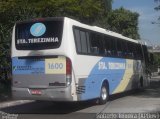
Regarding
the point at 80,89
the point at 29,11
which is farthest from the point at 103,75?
the point at 29,11

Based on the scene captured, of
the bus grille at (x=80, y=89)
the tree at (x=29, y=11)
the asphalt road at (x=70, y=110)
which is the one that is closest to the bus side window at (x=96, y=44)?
the bus grille at (x=80, y=89)

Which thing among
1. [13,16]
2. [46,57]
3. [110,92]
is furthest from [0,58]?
[46,57]

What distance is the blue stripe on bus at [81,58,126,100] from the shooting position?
17.2 m

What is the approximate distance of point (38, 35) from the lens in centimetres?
1609

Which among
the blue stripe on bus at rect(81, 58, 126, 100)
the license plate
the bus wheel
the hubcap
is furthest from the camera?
the hubcap

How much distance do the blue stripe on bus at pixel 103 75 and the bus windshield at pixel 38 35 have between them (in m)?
2.25

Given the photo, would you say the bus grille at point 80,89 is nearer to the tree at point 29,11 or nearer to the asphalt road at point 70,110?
the asphalt road at point 70,110

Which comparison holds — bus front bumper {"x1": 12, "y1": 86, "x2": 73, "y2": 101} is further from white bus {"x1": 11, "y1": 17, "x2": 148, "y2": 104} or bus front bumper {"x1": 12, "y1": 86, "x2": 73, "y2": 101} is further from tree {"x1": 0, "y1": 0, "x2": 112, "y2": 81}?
tree {"x1": 0, "y1": 0, "x2": 112, "y2": 81}

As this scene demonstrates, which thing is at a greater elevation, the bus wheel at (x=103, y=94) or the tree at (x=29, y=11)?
the tree at (x=29, y=11)

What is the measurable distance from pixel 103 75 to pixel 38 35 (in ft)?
13.7

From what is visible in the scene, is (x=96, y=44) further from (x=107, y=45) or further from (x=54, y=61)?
(x=54, y=61)

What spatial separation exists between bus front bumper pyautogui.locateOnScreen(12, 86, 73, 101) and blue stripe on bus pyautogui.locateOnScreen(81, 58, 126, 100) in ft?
3.96

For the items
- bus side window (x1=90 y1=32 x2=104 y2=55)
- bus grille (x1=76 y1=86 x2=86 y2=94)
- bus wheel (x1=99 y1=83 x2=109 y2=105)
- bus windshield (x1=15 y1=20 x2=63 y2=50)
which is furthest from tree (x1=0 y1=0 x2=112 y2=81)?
bus grille (x1=76 y1=86 x2=86 y2=94)

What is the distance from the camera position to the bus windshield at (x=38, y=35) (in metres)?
15.8
